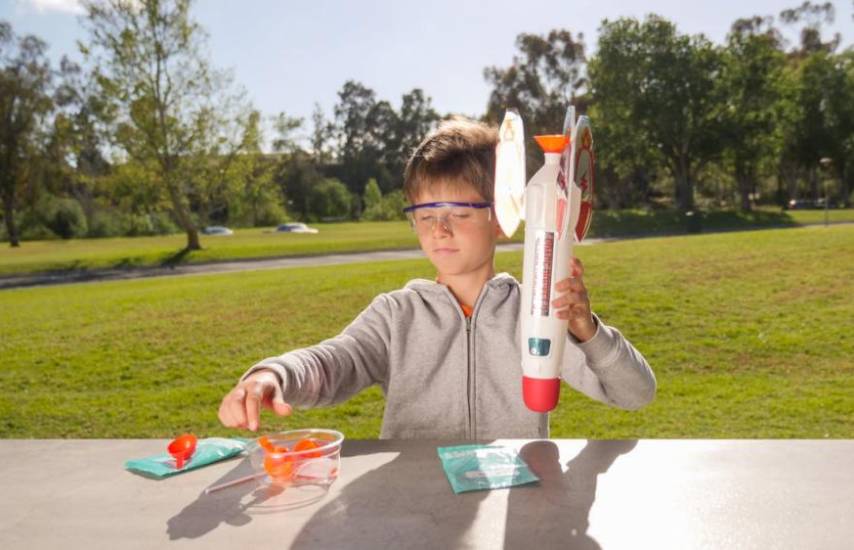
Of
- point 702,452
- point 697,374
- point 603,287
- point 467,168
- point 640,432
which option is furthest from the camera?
point 603,287

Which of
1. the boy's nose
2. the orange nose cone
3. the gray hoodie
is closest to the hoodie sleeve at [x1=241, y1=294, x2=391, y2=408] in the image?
the gray hoodie

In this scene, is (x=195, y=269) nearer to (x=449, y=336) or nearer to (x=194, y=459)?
(x=449, y=336)

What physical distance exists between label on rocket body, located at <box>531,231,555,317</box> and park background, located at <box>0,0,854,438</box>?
376 millimetres

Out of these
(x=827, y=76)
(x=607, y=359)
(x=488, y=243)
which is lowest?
(x=607, y=359)

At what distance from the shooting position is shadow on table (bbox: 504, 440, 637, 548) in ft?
3.61

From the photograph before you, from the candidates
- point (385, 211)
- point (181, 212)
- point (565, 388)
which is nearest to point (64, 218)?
point (181, 212)

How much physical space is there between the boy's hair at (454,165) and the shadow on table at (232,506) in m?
0.98

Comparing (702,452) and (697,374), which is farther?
(697,374)

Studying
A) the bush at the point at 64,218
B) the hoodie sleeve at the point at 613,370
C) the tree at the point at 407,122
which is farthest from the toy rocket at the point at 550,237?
the tree at the point at 407,122

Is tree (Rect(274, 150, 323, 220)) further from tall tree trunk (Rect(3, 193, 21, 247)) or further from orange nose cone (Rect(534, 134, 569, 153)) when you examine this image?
orange nose cone (Rect(534, 134, 569, 153))

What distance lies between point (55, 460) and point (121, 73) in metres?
23.1

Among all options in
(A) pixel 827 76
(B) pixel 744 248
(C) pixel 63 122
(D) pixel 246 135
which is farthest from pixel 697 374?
(A) pixel 827 76

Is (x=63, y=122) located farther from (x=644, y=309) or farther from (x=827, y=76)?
(x=827, y=76)

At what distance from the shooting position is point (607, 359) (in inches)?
64.7
